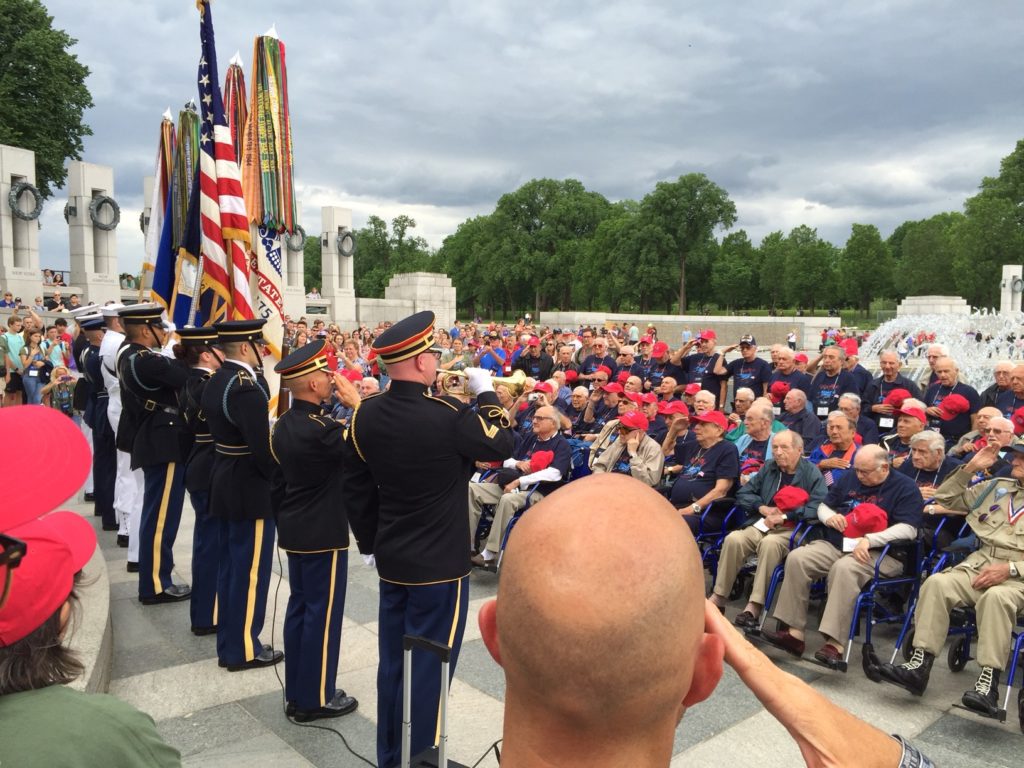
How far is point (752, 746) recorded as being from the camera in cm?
400

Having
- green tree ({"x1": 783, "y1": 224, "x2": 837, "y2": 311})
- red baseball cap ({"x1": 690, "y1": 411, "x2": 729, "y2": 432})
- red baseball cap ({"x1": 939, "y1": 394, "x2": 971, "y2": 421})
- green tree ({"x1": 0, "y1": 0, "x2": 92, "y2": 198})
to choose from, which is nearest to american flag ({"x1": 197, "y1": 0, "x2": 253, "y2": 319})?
red baseball cap ({"x1": 690, "y1": 411, "x2": 729, "y2": 432})

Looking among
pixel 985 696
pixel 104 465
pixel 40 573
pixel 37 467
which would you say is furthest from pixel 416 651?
pixel 104 465

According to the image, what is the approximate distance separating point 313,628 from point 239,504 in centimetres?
109

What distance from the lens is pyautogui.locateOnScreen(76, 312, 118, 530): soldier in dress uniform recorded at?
798 cm

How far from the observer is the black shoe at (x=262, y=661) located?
4.92m

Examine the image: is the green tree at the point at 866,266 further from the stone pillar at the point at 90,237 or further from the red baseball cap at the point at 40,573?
the red baseball cap at the point at 40,573

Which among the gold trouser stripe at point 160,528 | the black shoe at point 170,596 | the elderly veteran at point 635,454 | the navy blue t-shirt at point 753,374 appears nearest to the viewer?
the gold trouser stripe at point 160,528

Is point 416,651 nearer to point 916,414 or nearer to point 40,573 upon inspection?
point 40,573

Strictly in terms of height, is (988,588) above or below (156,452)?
below

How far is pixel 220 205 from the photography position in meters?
6.84

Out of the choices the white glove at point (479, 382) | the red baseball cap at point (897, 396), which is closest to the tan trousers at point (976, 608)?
the white glove at point (479, 382)

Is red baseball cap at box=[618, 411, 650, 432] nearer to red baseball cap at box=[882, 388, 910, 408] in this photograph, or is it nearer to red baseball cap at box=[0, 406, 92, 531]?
red baseball cap at box=[882, 388, 910, 408]

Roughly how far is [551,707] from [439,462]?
8.51ft

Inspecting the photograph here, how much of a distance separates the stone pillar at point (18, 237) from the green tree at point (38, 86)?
7.84 meters
